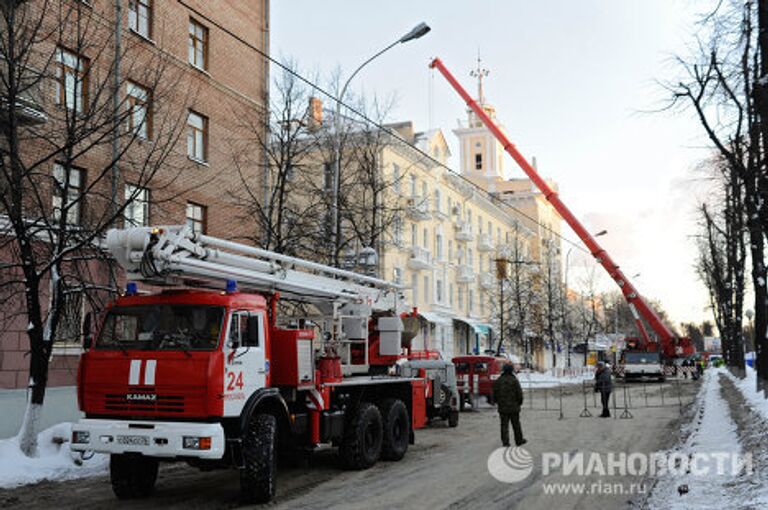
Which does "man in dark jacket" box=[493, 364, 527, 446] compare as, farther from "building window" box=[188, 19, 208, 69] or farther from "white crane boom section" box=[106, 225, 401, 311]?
"building window" box=[188, 19, 208, 69]

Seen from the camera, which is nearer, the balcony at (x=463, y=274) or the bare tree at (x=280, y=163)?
the bare tree at (x=280, y=163)

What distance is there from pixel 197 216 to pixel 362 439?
12.1 metres

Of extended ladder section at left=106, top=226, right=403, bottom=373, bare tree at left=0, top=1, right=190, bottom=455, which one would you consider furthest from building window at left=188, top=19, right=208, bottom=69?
extended ladder section at left=106, top=226, right=403, bottom=373

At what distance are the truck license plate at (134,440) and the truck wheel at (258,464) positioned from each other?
121cm

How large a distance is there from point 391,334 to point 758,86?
878 cm

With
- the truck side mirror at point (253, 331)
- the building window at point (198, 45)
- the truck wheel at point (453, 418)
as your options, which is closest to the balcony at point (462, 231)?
the building window at point (198, 45)

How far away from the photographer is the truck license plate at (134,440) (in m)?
8.85

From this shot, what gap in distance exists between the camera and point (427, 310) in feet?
154

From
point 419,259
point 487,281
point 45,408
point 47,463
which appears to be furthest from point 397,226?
point 487,281

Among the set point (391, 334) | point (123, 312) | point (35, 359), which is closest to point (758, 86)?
point (391, 334)

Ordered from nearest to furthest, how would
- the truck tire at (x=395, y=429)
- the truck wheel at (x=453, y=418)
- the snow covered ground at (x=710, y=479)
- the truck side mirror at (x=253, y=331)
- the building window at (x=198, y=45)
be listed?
1. the snow covered ground at (x=710, y=479)
2. the truck side mirror at (x=253, y=331)
3. the truck tire at (x=395, y=429)
4. the truck wheel at (x=453, y=418)
5. the building window at (x=198, y=45)

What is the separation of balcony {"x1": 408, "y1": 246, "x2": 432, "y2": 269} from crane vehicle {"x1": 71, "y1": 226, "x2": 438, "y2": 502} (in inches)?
1291

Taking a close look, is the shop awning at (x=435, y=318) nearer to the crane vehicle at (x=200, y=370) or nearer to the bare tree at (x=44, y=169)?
the bare tree at (x=44, y=169)

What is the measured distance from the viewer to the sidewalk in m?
15.0
